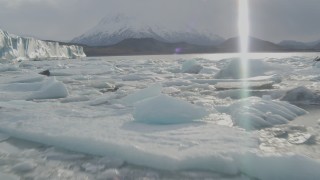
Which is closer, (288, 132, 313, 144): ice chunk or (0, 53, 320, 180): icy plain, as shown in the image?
(0, 53, 320, 180): icy plain

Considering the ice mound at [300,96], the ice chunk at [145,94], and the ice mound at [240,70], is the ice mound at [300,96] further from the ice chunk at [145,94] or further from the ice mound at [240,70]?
the ice mound at [240,70]

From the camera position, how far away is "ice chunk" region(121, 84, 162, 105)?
6.71 meters

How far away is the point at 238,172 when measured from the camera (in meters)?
2.95

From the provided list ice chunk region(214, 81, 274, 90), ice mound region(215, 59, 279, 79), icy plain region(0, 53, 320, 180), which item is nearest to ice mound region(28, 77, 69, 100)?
icy plain region(0, 53, 320, 180)

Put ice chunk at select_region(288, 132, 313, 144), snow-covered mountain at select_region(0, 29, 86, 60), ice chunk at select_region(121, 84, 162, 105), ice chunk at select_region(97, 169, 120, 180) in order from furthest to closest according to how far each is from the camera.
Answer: snow-covered mountain at select_region(0, 29, 86, 60) < ice chunk at select_region(121, 84, 162, 105) < ice chunk at select_region(288, 132, 313, 144) < ice chunk at select_region(97, 169, 120, 180)

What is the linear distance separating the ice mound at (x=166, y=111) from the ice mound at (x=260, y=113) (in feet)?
1.77

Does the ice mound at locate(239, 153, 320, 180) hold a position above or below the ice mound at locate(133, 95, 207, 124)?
above

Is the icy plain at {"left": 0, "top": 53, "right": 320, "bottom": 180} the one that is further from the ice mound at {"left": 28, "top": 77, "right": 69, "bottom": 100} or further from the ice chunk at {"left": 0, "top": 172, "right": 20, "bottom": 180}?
the ice mound at {"left": 28, "top": 77, "right": 69, "bottom": 100}

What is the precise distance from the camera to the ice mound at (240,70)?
13.1 metres

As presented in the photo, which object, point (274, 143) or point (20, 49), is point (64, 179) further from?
point (20, 49)

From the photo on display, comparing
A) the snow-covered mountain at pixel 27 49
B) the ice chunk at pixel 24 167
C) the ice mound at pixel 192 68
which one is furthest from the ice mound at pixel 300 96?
the snow-covered mountain at pixel 27 49

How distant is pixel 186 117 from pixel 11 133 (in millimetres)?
2274

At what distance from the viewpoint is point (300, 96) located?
7.12m

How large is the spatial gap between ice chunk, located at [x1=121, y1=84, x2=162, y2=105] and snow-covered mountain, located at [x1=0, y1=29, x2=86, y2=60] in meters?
27.3
